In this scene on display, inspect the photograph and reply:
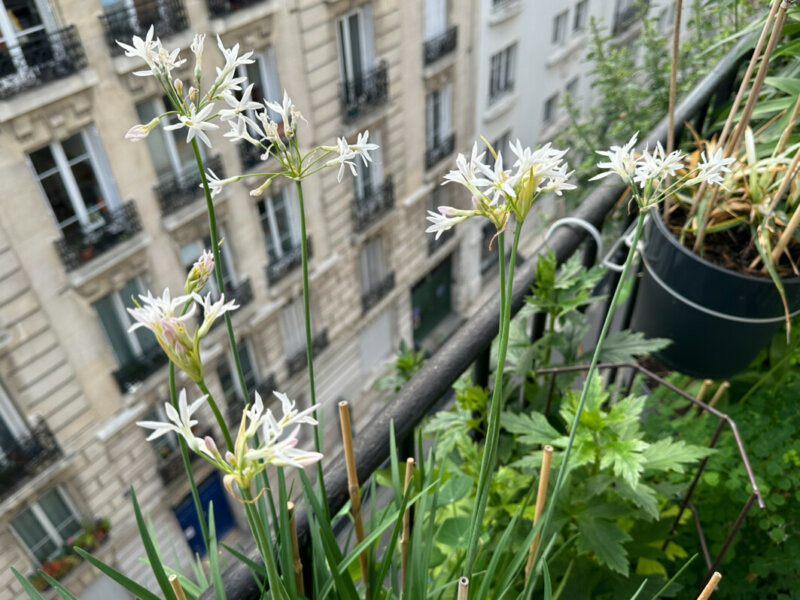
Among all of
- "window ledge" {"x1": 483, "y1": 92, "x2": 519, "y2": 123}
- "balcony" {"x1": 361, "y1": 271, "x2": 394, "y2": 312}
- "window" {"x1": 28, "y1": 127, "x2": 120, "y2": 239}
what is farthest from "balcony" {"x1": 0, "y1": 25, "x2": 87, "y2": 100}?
"window ledge" {"x1": 483, "y1": 92, "x2": 519, "y2": 123}

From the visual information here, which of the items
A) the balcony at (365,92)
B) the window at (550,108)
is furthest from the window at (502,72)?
the balcony at (365,92)

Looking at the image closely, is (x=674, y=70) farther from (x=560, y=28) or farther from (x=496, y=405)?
(x=560, y=28)

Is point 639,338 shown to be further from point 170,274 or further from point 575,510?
point 170,274

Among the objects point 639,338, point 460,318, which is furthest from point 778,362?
point 460,318

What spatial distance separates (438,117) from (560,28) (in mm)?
1924

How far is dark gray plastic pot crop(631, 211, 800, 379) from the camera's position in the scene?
0.87m

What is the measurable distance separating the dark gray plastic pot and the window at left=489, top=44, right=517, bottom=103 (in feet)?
18.2

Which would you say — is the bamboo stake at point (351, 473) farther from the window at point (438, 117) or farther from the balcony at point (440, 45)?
the window at point (438, 117)

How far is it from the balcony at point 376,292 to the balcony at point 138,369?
1.99m

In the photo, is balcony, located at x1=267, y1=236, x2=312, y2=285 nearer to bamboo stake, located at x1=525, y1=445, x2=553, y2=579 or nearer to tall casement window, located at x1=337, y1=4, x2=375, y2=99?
tall casement window, located at x1=337, y1=4, x2=375, y2=99

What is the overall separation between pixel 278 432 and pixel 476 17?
229 inches

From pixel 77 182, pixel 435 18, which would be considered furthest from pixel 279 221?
pixel 435 18

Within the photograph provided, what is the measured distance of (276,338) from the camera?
16.6ft

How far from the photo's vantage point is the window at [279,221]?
4.62m
